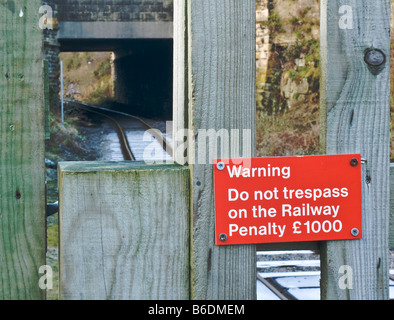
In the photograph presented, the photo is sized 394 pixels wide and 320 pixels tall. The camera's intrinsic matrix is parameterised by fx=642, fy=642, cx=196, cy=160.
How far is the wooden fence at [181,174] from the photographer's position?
69.1 inches

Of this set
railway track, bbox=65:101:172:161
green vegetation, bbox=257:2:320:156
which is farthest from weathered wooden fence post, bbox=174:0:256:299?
green vegetation, bbox=257:2:320:156

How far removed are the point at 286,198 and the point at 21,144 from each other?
0.75 meters

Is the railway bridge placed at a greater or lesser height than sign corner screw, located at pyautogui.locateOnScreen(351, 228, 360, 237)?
greater

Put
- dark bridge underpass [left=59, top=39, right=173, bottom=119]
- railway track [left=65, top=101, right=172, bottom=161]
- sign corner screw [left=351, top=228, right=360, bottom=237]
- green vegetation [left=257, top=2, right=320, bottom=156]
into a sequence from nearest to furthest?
1. sign corner screw [left=351, top=228, right=360, bottom=237]
2. railway track [left=65, top=101, right=172, bottom=161]
3. green vegetation [left=257, top=2, right=320, bottom=156]
4. dark bridge underpass [left=59, top=39, right=173, bottom=119]

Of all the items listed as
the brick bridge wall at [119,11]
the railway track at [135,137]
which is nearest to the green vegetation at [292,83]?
the railway track at [135,137]

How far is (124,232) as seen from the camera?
5.80 ft

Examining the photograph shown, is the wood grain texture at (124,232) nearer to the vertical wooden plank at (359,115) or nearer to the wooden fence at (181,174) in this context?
the wooden fence at (181,174)

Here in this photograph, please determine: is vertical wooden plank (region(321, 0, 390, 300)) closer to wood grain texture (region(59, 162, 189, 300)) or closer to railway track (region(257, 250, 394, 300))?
wood grain texture (region(59, 162, 189, 300))

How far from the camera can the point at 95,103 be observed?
1590 inches

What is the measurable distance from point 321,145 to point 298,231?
0.86 feet

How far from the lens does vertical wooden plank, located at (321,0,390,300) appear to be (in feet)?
5.98
